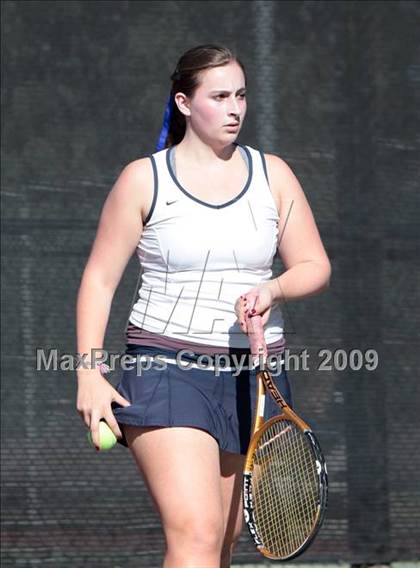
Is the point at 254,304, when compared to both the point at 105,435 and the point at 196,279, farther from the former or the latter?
the point at 105,435

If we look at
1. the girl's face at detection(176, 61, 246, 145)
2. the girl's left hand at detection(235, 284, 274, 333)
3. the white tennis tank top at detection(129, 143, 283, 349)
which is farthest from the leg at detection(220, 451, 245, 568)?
the girl's face at detection(176, 61, 246, 145)

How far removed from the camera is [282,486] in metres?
2.95

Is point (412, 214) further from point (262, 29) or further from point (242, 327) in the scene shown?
point (242, 327)

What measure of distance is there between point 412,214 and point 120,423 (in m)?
1.66

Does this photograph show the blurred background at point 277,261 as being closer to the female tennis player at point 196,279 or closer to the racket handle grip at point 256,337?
the female tennis player at point 196,279

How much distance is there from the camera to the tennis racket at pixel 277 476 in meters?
2.83

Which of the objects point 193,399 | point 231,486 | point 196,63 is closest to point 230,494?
point 231,486

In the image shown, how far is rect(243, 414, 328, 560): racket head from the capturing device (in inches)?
112

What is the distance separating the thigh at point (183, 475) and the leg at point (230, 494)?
18cm

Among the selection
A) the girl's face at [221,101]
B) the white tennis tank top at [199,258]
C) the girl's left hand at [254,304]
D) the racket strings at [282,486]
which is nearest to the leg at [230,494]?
the racket strings at [282,486]

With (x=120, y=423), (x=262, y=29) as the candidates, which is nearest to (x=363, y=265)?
(x=262, y=29)

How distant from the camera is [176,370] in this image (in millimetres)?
2963

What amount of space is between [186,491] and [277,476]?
28 centimetres

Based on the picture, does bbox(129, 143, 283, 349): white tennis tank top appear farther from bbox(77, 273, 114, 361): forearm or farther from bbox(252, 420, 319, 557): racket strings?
bbox(252, 420, 319, 557): racket strings
